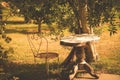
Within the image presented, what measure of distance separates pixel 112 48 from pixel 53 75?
5181mm

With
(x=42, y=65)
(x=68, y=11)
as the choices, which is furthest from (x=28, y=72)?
(x=68, y=11)

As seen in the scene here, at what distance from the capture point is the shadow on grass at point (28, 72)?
8.91 metres

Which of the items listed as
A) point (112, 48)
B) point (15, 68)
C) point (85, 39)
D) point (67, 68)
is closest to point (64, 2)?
point (85, 39)

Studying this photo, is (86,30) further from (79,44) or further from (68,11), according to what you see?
(79,44)

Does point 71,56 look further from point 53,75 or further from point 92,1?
point 92,1

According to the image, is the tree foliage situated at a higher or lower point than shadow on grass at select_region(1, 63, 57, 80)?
higher

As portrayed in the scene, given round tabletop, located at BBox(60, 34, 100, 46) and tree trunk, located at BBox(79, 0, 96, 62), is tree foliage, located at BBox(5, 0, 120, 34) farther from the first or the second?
round tabletop, located at BBox(60, 34, 100, 46)

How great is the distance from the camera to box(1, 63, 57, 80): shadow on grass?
29.2 ft

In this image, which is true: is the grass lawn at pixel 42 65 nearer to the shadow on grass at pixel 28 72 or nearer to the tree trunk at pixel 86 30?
the shadow on grass at pixel 28 72

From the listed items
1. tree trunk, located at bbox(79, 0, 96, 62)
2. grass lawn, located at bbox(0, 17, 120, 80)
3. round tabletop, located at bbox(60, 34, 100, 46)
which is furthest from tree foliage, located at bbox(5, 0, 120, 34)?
grass lawn, located at bbox(0, 17, 120, 80)

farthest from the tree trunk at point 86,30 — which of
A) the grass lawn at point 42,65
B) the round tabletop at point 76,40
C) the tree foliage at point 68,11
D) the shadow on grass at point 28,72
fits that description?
the shadow on grass at point 28,72

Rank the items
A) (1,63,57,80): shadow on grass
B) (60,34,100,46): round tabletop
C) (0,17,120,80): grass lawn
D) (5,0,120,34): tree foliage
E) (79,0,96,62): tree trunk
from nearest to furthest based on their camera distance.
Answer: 1. (5,0,120,34): tree foliage
2. (60,34,100,46): round tabletop
3. (1,63,57,80): shadow on grass
4. (0,17,120,80): grass lawn
5. (79,0,96,62): tree trunk

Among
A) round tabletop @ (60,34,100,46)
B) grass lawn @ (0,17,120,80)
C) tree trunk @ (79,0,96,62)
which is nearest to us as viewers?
round tabletop @ (60,34,100,46)

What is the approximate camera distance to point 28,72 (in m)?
9.53
